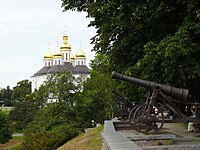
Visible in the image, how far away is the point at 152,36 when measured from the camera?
1391 cm

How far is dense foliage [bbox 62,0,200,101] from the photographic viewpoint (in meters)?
11.6

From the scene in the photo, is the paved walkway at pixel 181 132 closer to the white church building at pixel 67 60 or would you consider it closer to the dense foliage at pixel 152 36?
the dense foliage at pixel 152 36

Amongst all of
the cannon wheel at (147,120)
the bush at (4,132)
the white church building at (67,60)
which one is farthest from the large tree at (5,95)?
the cannon wheel at (147,120)

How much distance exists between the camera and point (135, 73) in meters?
13.8

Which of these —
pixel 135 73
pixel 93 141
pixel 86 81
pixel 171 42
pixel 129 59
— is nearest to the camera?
pixel 171 42

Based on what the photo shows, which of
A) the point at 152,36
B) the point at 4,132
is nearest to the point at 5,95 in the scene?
the point at 4,132

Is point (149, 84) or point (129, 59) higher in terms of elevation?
point (129, 59)

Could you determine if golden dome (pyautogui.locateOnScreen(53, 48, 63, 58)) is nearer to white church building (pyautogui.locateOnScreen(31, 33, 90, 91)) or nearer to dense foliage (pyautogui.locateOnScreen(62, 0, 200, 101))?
white church building (pyautogui.locateOnScreen(31, 33, 90, 91))

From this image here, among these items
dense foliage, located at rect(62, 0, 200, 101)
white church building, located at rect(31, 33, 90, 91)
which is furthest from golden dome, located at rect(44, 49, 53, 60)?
dense foliage, located at rect(62, 0, 200, 101)

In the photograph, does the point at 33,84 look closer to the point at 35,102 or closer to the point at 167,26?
the point at 35,102

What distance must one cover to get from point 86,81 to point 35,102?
24.7 feet

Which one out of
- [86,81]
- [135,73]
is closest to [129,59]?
[135,73]

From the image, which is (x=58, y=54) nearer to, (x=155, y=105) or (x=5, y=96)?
(x=5, y=96)

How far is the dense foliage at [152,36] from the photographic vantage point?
38.2ft
